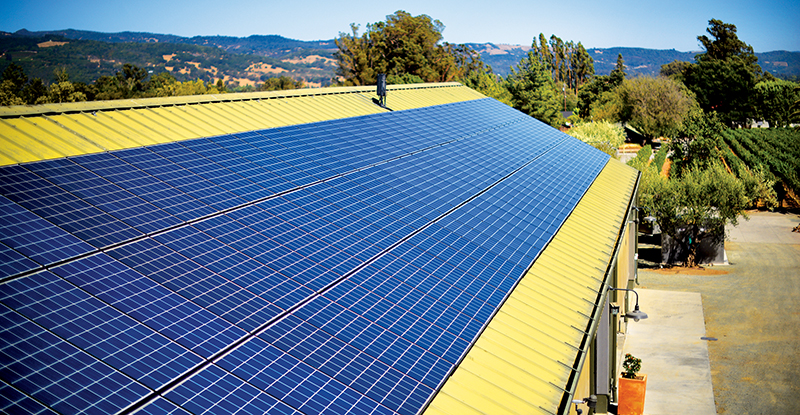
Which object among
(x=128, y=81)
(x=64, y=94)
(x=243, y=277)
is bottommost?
(x=64, y=94)

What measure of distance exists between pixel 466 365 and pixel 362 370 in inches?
89.9

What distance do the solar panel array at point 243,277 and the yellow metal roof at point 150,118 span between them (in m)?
0.68

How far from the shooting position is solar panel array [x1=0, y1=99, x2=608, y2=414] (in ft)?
22.4

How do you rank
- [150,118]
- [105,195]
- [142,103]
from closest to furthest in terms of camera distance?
[105,195] → [150,118] → [142,103]

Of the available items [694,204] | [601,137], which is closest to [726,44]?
[601,137]

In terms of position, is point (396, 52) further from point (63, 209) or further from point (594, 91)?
point (63, 209)

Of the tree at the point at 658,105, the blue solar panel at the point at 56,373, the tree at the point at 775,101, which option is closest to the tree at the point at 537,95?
the tree at the point at 658,105

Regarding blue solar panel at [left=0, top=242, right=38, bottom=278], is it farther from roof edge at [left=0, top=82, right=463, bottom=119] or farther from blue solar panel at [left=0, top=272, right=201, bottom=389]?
roof edge at [left=0, top=82, right=463, bottom=119]

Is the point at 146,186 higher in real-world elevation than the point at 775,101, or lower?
higher

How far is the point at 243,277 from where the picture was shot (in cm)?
953

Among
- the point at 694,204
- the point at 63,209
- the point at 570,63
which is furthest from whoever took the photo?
the point at 570,63

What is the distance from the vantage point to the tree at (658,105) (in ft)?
262

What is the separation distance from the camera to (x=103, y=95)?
9225 centimetres

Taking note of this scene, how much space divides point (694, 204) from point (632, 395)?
67.3 ft
